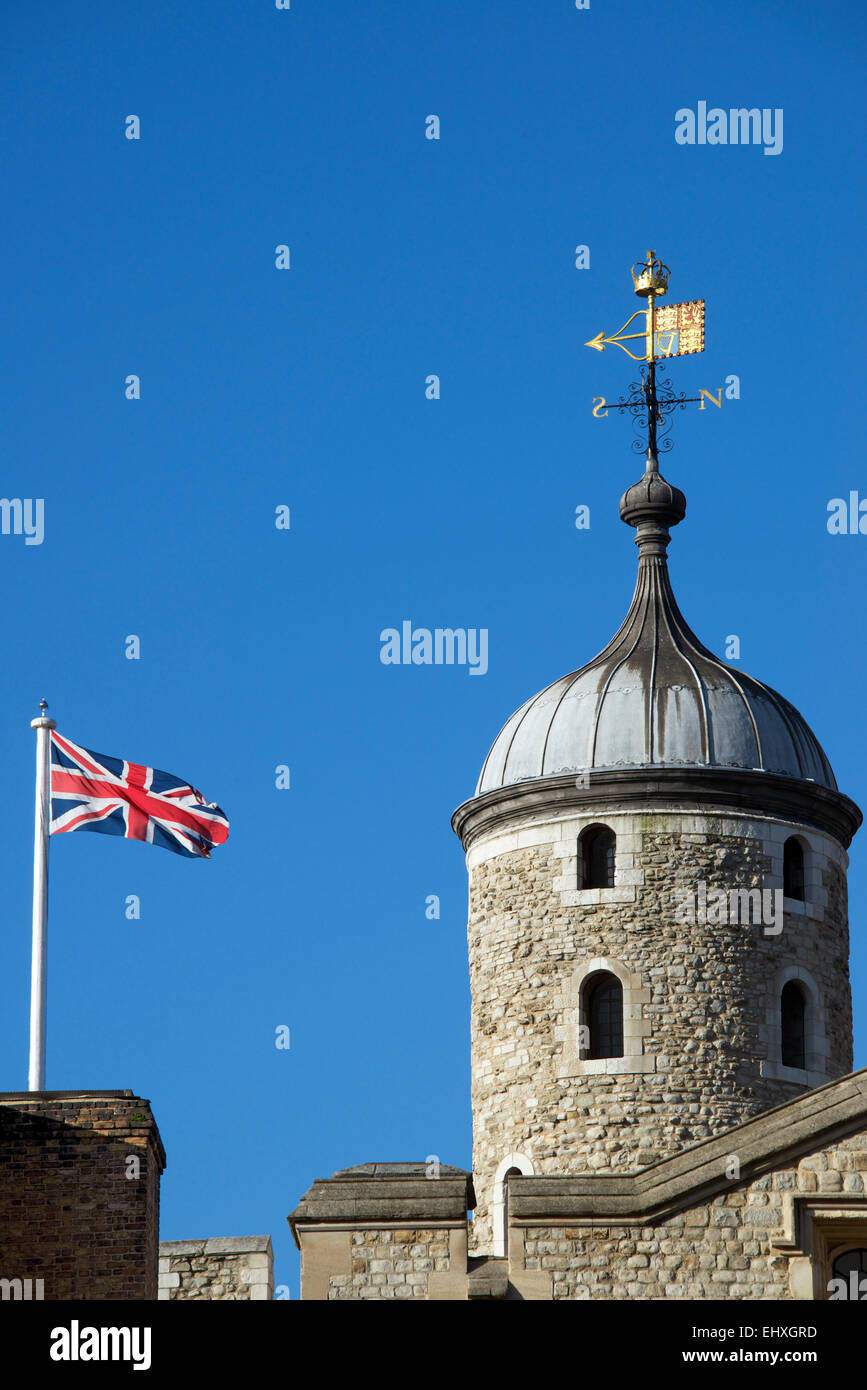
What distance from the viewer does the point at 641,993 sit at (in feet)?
111

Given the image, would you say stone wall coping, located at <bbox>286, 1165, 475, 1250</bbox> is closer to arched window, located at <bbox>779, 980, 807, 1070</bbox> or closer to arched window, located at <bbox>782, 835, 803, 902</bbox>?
arched window, located at <bbox>779, 980, 807, 1070</bbox>

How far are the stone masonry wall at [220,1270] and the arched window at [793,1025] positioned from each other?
9.01 meters

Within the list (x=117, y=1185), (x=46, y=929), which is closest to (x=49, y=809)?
(x=46, y=929)

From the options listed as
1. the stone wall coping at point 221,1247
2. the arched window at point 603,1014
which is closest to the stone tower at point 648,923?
the arched window at point 603,1014

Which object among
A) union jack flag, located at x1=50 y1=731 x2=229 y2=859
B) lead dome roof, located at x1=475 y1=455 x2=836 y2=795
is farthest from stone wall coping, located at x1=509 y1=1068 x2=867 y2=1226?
lead dome roof, located at x1=475 y1=455 x2=836 y2=795

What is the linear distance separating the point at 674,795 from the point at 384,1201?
9486mm

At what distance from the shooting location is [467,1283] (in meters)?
26.1

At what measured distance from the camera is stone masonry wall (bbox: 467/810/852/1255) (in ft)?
110

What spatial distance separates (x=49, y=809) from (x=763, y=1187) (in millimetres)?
7980

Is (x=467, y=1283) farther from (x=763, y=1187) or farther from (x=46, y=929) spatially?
(x=46, y=929)

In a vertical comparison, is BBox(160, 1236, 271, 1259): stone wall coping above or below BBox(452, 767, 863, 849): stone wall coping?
below

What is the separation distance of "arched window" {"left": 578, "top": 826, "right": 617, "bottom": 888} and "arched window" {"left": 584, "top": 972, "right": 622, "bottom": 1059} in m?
1.23

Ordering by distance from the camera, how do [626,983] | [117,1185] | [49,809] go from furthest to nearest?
[626,983], [49,809], [117,1185]
